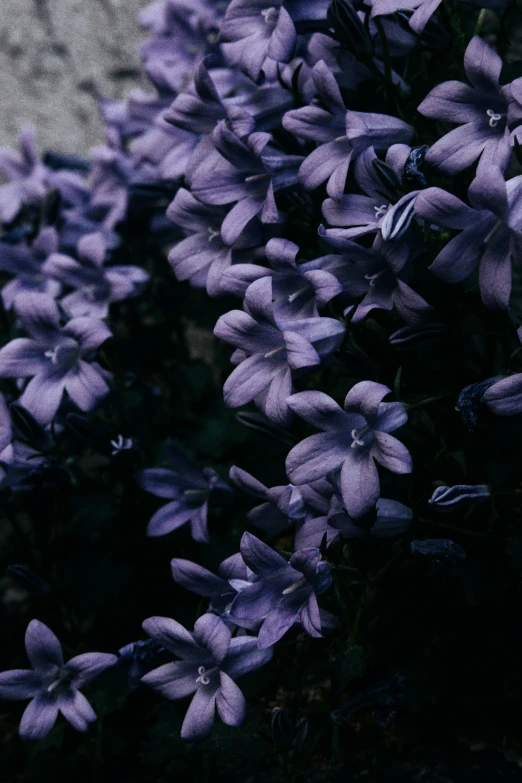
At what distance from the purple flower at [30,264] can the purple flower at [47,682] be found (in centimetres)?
94

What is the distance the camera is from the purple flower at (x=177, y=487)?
67.7 inches

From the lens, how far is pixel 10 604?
83.0 inches

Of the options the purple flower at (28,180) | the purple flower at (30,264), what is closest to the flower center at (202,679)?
the purple flower at (30,264)

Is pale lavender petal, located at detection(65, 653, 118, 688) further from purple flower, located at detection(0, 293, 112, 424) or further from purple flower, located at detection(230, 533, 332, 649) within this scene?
purple flower, located at detection(0, 293, 112, 424)

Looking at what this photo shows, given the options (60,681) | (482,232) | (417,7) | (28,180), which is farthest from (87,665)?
(28,180)

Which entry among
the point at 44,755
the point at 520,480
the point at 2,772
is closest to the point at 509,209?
the point at 520,480

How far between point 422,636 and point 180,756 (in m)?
0.53

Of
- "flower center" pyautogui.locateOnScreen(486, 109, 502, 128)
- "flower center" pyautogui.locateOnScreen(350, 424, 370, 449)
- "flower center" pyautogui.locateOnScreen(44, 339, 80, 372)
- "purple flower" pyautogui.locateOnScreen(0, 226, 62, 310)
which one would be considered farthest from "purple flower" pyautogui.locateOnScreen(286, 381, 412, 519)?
"purple flower" pyautogui.locateOnScreen(0, 226, 62, 310)

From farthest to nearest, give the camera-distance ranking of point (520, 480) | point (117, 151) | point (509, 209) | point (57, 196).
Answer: point (117, 151)
point (57, 196)
point (520, 480)
point (509, 209)

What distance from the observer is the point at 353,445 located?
1289mm

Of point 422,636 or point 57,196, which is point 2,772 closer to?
point 422,636

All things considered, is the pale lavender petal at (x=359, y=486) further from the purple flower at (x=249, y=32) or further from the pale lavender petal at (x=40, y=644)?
the purple flower at (x=249, y=32)

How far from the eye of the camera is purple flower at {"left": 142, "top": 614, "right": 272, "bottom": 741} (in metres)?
1.35

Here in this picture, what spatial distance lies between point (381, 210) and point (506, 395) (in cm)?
37
